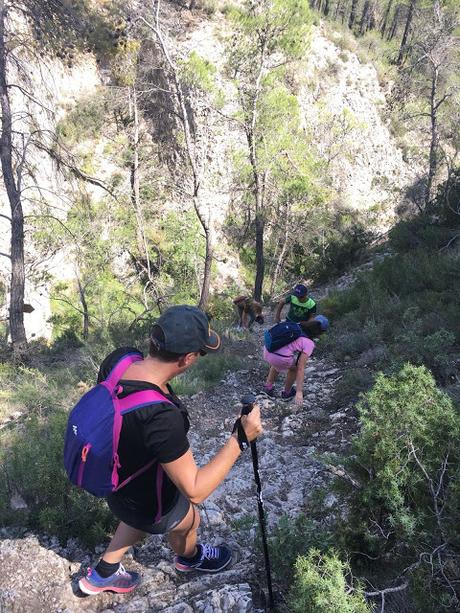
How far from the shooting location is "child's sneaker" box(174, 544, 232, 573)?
101 inches

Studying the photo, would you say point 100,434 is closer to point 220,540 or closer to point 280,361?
point 220,540

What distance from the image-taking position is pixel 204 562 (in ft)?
8.46

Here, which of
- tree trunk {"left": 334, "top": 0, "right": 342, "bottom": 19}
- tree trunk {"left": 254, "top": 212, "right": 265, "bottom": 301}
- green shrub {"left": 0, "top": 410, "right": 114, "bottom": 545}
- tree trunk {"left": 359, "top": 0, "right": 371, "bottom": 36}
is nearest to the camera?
green shrub {"left": 0, "top": 410, "right": 114, "bottom": 545}

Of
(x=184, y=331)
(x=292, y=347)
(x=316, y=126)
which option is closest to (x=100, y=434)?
(x=184, y=331)

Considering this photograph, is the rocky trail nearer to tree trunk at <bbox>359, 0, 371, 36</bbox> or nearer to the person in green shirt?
the person in green shirt

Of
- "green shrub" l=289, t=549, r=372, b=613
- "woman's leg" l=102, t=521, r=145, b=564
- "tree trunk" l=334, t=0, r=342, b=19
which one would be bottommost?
"woman's leg" l=102, t=521, r=145, b=564

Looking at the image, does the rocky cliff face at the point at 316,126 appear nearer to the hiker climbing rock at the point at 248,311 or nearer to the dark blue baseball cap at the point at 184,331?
the hiker climbing rock at the point at 248,311

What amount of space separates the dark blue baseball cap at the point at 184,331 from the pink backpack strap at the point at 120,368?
277 millimetres

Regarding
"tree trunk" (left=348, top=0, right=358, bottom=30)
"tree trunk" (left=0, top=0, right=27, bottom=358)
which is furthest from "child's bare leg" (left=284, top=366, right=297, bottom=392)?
"tree trunk" (left=348, top=0, right=358, bottom=30)

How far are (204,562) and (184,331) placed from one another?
1.60m

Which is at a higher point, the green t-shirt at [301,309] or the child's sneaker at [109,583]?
the green t-shirt at [301,309]

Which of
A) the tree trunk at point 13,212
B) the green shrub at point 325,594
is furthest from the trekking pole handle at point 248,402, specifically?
the tree trunk at point 13,212

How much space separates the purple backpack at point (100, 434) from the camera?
1.81 metres

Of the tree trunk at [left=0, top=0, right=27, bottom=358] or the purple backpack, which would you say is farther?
the tree trunk at [left=0, top=0, right=27, bottom=358]
